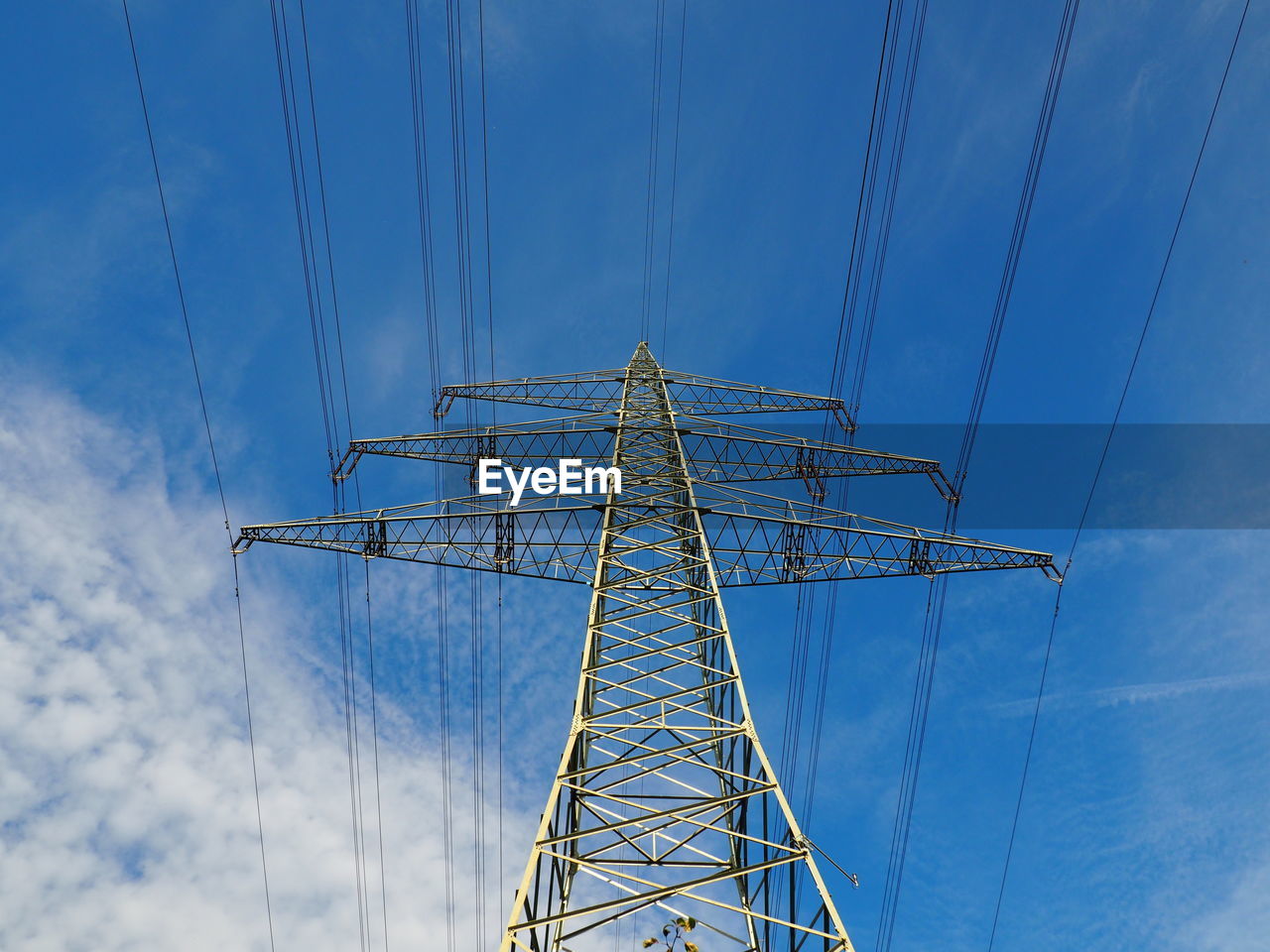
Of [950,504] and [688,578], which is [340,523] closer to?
[688,578]

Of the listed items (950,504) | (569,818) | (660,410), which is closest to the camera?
(569,818)

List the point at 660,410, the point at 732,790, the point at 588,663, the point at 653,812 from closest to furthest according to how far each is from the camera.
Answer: the point at 653,812, the point at 732,790, the point at 588,663, the point at 660,410

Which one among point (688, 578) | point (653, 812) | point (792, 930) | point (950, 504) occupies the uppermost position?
point (950, 504)

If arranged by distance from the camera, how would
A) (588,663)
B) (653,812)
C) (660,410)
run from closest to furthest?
(653,812)
(588,663)
(660,410)

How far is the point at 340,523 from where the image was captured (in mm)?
15203

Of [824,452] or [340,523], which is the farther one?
[824,452]

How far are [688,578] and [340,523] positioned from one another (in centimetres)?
737

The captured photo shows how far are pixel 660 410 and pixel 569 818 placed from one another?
39.9ft

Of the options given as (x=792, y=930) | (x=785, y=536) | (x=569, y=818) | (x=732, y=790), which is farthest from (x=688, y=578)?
(x=792, y=930)

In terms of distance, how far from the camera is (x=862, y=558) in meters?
15.3

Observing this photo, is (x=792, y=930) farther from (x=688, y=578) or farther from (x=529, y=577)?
(x=529, y=577)

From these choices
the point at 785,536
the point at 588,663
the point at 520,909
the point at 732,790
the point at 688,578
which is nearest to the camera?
the point at 520,909

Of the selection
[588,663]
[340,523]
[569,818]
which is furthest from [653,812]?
[340,523]

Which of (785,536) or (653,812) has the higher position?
(785,536)
